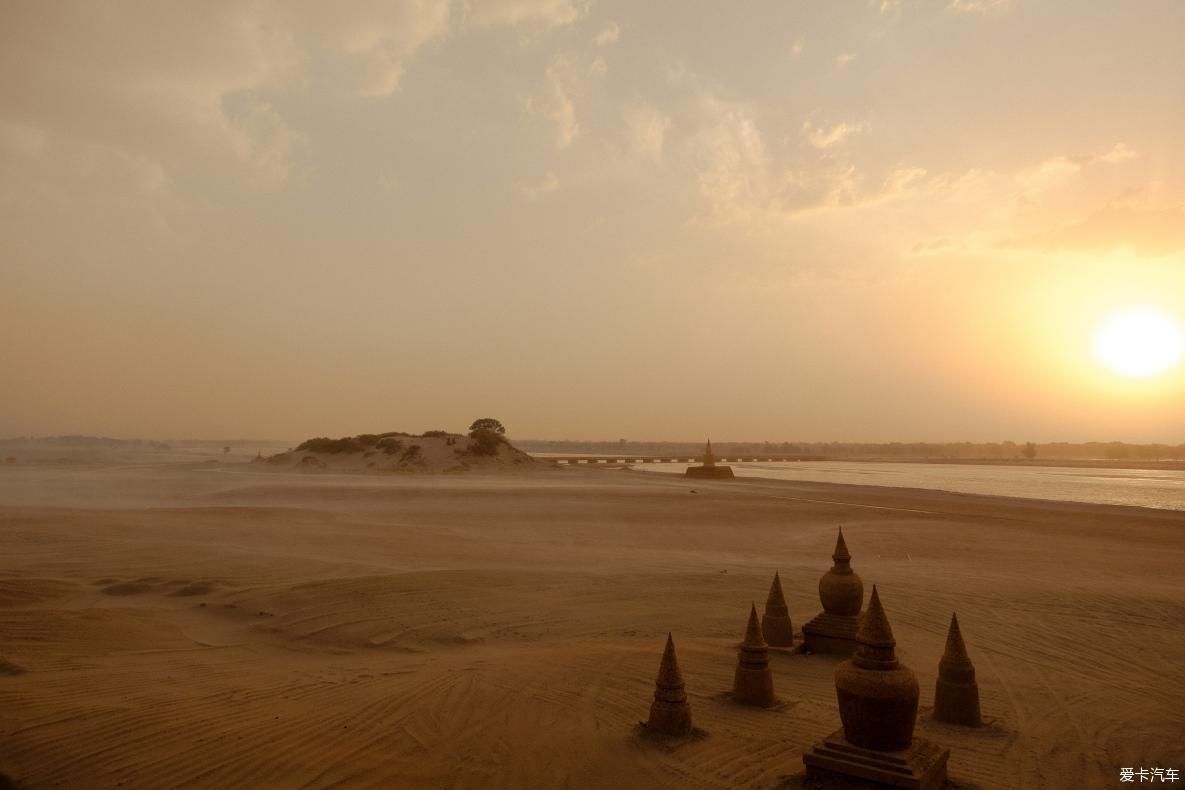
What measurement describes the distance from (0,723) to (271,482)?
42204mm

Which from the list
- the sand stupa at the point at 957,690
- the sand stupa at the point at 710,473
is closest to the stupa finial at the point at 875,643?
the sand stupa at the point at 957,690

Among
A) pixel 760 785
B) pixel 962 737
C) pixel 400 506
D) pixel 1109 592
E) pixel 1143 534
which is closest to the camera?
pixel 760 785

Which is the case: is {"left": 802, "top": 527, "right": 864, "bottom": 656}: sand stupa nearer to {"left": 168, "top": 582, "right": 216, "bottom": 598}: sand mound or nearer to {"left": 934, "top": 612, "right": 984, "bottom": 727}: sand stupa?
{"left": 934, "top": 612, "right": 984, "bottom": 727}: sand stupa

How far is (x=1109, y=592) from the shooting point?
15.4 meters

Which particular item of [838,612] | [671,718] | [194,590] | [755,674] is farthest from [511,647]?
[194,590]

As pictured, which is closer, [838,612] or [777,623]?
[838,612]

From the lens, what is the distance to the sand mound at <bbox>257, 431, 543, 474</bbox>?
61406 millimetres

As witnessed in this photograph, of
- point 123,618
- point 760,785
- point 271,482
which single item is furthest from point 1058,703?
point 271,482

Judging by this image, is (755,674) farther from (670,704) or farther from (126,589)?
(126,589)

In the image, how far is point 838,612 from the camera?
33.9 feet

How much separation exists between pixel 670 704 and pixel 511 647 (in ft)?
15.1

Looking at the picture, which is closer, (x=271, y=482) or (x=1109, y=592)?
(x=1109, y=592)

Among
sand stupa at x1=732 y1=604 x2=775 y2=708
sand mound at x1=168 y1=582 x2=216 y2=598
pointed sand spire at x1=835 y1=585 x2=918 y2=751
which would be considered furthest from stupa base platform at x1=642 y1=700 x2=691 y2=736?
sand mound at x1=168 y1=582 x2=216 y2=598

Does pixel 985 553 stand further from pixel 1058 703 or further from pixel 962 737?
pixel 962 737
